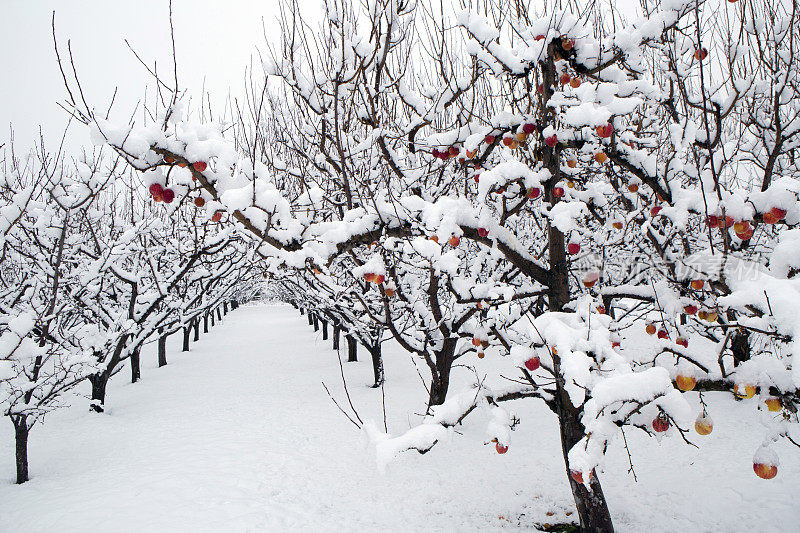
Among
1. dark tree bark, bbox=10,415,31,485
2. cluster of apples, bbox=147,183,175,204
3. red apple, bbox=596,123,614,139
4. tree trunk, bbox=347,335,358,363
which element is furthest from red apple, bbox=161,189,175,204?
tree trunk, bbox=347,335,358,363

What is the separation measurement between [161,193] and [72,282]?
23.8 feet

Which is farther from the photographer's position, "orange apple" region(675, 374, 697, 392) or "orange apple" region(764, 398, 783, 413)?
"orange apple" region(675, 374, 697, 392)

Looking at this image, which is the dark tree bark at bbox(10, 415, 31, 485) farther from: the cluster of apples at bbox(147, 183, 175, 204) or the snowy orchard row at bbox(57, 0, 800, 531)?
the cluster of apples at bbox(147, 183, 175, 204)

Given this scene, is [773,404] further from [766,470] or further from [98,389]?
[98,389]

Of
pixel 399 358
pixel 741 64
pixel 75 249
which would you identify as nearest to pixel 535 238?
pixel 741 64

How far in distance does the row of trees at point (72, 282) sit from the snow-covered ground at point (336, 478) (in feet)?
3.03

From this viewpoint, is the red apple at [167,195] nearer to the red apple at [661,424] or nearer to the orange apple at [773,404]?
the red apple at [661,424]

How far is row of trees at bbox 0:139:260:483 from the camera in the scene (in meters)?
4.38

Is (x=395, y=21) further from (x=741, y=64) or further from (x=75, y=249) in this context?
(x=75, y=249)

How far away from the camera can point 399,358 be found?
12.6m

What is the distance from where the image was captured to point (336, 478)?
17.6 ft

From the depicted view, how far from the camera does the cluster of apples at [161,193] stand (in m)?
2.23

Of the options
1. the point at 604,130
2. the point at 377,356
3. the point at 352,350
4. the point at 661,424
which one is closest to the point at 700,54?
the point at 604,130

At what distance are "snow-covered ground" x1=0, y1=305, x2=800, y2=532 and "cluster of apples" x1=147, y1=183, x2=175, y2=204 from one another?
350 centimetres
